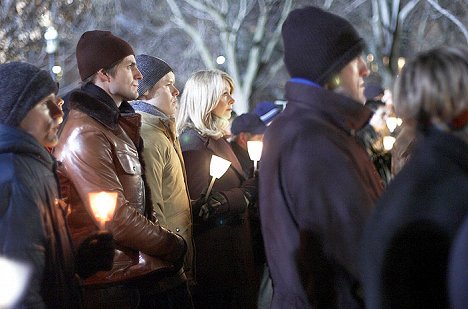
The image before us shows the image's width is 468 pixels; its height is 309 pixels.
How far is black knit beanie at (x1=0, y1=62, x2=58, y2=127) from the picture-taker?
366 centimetres

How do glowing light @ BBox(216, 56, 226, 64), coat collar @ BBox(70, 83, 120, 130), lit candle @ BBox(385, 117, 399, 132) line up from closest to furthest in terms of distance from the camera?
1. coat collar @ BBox(70, 83, 120, 130)
2. lit candle @ BBox(385, 117, 399, 132)
3. glowing light @ BBox(216, 56, 226, 64)

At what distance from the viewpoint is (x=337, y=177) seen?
3.37 metres

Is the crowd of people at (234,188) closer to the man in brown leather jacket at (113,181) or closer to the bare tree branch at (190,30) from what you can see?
the man in brown leather jacket at (113,181)

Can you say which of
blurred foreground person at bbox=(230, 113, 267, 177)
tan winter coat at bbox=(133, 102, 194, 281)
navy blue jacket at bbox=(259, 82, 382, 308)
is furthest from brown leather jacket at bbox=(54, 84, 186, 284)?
blurred foreground person at bbox=(230, 113, 267, 177)

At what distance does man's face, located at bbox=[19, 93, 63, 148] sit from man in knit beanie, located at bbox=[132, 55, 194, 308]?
1.38 m

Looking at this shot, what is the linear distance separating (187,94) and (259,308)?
76.5 inches

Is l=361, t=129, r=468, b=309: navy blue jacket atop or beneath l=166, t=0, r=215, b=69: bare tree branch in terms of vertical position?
atop

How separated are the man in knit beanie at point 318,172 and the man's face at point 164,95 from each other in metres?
2.23

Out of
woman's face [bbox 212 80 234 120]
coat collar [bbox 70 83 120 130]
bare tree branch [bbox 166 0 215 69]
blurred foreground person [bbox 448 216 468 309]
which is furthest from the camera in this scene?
bare tree branch [bbox 166 0 215 69]

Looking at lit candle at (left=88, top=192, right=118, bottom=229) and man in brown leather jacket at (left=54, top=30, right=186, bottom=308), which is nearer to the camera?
lit candle at (left=88, top=192, right=118, bottom=229)

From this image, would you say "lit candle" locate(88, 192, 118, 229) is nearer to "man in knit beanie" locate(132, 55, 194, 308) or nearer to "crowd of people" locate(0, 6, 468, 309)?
"crowd of people" locate(0, 6, 468, 309)

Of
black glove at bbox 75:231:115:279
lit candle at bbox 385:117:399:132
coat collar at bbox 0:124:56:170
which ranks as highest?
coat collar at bbox 0:124:56:170

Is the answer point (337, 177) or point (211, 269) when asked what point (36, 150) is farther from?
point (211, 269)

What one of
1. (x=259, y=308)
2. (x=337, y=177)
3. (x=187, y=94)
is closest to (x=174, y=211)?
(x=187, y=94)
